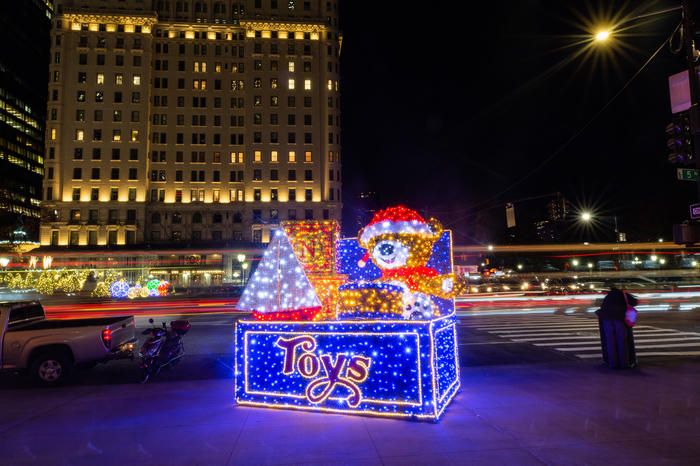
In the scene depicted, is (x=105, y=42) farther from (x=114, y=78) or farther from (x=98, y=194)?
(x=98, y=194)

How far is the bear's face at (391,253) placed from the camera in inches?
279

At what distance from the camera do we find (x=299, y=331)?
6234 millimetres

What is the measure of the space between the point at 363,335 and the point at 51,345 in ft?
21.3

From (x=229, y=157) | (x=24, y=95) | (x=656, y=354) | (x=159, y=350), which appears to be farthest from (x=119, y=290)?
(x=24, y=95)

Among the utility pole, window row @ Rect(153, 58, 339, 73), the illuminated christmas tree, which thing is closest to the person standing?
the utility pole

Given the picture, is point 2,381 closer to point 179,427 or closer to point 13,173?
point 179,427

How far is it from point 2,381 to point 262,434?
692 centimetres

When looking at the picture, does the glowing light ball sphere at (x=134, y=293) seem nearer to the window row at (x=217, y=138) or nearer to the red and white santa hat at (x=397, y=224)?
the red and white santa hat at (x=397, y=224)

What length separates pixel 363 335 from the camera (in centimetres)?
590

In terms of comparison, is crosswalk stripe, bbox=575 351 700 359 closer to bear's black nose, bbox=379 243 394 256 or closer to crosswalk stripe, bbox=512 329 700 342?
crosswalk stripe, bbox=512 329 700 342

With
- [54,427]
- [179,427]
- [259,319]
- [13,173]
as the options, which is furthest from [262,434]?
[13,173]

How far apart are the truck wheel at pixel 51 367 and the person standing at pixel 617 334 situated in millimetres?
10489

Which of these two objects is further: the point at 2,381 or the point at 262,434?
the point at 2,381

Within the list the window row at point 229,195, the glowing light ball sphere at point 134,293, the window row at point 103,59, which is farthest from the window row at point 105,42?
the glowing light ball sphere at point 134,293
